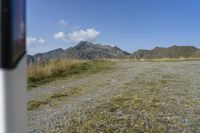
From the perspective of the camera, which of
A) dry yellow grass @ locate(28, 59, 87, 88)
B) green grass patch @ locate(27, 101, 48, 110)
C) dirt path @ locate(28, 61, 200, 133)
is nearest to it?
dirt path @ locate(28, 61, 200, 133)

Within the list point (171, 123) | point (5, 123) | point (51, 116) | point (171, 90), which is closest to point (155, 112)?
point (171, 123)

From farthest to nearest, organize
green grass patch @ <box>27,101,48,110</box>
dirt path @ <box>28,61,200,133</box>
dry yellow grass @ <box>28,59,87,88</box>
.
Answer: dry yellow grass @ <box>28,59,87,88</box> < green grass patch @ <box>27,101,48,110</box> < dirt path @ <box>28,61,200,133</box>

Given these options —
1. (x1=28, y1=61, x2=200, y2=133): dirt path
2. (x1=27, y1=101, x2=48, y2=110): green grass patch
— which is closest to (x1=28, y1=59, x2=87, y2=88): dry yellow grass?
(x1=28, y1=61, x2=200, y2=133): dirt path

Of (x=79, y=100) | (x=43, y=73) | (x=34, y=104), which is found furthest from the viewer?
(x=43, y=73)

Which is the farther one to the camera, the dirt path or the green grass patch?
the green grass patch

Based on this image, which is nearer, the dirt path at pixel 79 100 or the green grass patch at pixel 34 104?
the dirt path at pixel 79 100

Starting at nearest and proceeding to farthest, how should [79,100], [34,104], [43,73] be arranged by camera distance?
1. [34,104]
2. [79,100]
3. [43,73]

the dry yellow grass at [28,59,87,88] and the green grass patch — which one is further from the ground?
the dry yellow grass at [28,59,87,88]

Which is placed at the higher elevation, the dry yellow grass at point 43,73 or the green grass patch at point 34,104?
the dry yellow grass at point 43,73

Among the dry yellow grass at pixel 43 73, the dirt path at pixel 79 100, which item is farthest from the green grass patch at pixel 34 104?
the dry yellow grass at pixel 43 73

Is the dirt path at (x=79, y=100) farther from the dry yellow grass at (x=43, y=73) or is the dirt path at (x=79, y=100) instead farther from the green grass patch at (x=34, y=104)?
the dry yellow grass at (x=43, y=73)

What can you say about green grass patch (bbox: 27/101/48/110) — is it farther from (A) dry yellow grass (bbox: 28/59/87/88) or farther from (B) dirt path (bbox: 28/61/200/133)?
(A) dry yellow grass (bbox: 28/59/87/88)

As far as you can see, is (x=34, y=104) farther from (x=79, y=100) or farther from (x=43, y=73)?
(x=43, y=73)

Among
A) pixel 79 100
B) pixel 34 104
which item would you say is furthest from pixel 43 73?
pixel 34 104
